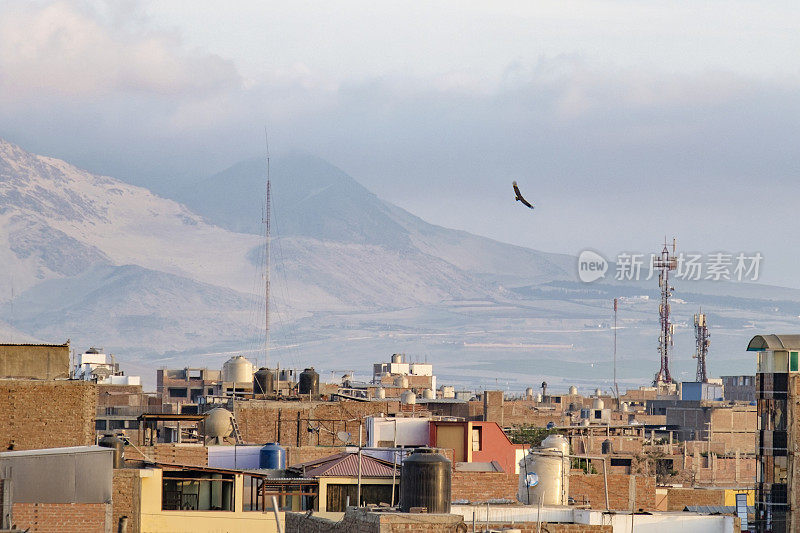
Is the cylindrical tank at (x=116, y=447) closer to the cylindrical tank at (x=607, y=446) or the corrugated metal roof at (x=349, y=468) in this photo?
the corrugated metal roof at (x=349, y=468)

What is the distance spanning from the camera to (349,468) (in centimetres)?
3559

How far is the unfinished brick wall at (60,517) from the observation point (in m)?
28.4

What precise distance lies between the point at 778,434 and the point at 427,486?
17650 millimetres

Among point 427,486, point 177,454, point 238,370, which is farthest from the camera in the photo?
point 238,370

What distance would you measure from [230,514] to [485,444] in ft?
71.2

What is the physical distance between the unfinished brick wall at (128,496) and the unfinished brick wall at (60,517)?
2620 mm

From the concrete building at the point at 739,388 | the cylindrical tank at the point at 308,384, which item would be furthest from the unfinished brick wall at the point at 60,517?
the concrete building at the point at 739,388

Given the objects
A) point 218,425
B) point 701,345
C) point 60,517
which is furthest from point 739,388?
point 60,517

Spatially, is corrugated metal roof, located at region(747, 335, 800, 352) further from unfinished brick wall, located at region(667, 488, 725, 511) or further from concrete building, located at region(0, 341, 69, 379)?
concrete building, located at region(0, 341, 69, 379)

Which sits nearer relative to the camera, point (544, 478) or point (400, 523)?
point (400, 523)

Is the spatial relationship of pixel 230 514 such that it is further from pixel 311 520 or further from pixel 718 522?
pixel 718 522

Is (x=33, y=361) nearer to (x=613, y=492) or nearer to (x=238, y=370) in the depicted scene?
(x=613, y=492)

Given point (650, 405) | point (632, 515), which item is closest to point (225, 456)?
point (632, 515)

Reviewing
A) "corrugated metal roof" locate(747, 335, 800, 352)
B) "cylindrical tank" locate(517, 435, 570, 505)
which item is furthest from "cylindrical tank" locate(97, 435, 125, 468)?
"corrugated metal roof" locate(747, 335, 800, 352)
